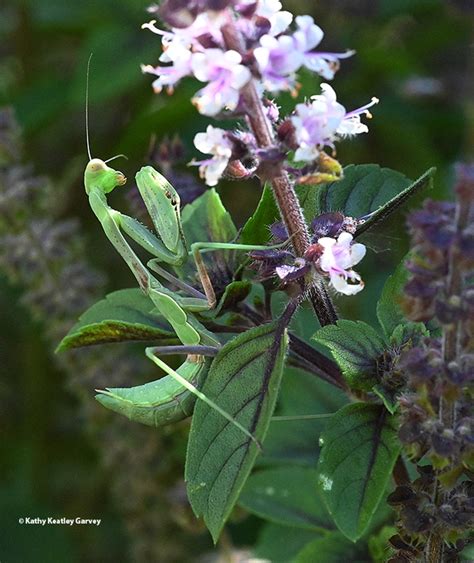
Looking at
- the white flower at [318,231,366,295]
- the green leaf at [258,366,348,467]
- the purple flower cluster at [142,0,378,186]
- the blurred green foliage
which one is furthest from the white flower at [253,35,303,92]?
the blurred green foliage

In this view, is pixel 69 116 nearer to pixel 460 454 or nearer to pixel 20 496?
pixel 20 496

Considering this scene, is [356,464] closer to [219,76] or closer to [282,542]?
[219,76]

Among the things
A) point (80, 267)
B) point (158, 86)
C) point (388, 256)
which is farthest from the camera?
point (388, 256)

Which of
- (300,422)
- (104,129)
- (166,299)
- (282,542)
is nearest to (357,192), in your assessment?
(166,299)

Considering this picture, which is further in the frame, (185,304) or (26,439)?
(26,439)

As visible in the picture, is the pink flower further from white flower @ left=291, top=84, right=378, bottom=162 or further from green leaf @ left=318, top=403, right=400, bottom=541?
green leaf @ left=318, top=403, right=400, bottom=541

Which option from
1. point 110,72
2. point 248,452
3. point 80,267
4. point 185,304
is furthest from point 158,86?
point 110,72

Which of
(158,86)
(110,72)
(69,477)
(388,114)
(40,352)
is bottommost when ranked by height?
(69,477)

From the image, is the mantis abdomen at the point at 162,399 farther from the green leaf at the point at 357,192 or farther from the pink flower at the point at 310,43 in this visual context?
the pink flower at the point at 310,43
